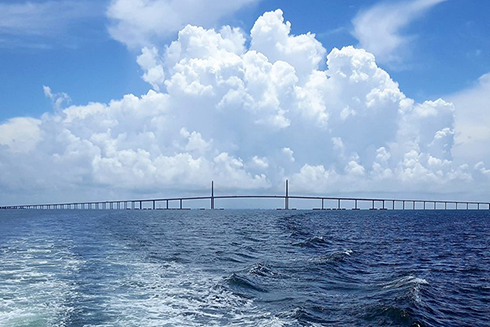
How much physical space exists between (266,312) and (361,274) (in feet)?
40.3

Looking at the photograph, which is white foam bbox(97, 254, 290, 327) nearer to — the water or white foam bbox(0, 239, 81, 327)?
the water

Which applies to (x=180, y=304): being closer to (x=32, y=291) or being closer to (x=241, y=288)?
(x=241, y=288)

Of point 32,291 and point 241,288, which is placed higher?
point 32,291

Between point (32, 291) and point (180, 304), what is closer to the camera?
point (180, 304)

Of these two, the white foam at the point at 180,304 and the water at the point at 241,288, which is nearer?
the white foam at the point at 180,304

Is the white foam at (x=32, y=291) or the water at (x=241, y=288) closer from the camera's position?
the white foam at (x=32, y=291)

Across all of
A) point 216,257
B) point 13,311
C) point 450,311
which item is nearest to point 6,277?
point 13,311

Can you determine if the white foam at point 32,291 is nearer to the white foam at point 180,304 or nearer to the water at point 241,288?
the water at point 241,288

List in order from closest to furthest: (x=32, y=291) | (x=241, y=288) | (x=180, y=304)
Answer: (x=180, y=304) < (x=32, y=291) < (x=241, y=288)

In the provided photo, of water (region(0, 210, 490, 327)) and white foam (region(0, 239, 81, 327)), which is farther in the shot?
water (region(0, 210, 490, 327))

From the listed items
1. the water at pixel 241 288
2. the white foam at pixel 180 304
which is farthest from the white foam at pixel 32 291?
the white foam at pixel 180 304

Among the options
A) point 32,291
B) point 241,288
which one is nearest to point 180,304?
point 241,288

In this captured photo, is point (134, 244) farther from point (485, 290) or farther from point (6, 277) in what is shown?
point (485, 290)

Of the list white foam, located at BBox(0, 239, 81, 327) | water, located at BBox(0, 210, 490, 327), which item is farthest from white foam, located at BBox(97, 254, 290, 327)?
white foam, located at BBox(0, 239, 81, 327)
